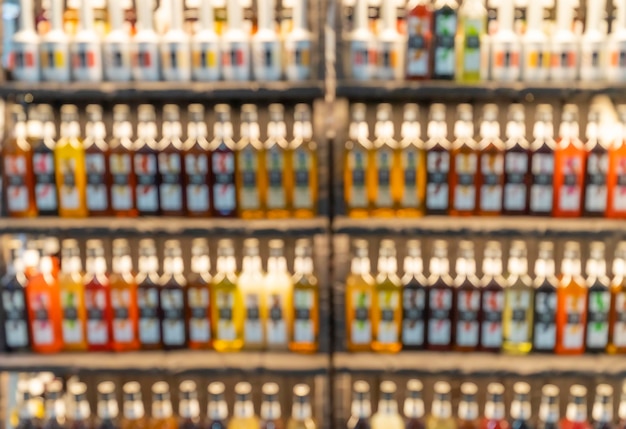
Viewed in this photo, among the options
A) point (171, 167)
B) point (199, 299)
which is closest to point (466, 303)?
point (199, 299)

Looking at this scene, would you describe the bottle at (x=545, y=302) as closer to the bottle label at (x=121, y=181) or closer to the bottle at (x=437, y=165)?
the bottle at (x=437, y=165)

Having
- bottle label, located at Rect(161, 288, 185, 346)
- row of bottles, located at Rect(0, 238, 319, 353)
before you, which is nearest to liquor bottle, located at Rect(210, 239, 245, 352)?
row of bottles, located at Rect(0, 238, 319, 353)

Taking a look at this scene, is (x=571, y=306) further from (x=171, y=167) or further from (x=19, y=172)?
(x=19, y=172)

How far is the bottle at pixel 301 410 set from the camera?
9.63 feet

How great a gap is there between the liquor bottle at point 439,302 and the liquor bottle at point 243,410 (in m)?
0.71

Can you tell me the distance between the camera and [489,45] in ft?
9.44

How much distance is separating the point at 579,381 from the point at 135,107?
2072mm

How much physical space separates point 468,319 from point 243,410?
91 centimetres

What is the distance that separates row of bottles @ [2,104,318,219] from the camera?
9.61ft

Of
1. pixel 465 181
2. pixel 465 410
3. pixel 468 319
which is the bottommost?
pixel 465 410

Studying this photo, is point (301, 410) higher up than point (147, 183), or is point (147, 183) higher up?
point (147, 183)

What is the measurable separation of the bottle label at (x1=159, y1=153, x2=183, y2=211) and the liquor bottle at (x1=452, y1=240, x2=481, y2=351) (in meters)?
1.07

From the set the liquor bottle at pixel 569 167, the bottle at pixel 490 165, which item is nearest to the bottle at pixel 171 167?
the bottle at pixel 490 165

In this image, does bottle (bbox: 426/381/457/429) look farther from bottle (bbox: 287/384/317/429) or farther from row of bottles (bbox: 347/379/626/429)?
bottle (bbox: 287/384/317/429)
